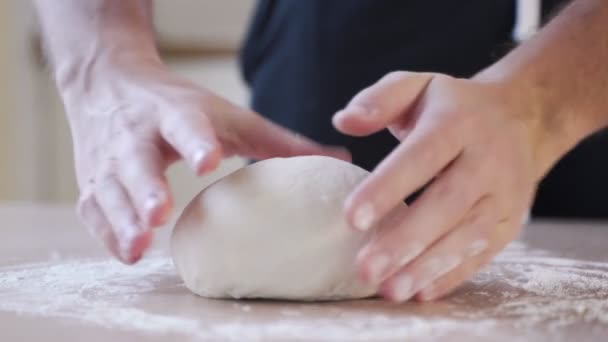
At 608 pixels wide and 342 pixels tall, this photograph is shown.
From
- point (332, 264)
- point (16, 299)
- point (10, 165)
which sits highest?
point (332, 264)

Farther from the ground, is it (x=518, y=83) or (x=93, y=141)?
(x=518, y=83)

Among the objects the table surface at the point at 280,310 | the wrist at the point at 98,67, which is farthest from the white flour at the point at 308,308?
the wrist at the point at 98,67

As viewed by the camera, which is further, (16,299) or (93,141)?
(93,141)

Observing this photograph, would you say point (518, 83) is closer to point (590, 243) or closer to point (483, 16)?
point (590, 243)

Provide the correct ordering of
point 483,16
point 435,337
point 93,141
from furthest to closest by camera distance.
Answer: point 483,16
point 93,141
point 435,337

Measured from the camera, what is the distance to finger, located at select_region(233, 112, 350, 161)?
3.11 ft

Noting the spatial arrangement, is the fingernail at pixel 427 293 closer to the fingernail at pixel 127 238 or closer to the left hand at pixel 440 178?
the left hand at pixel 440 178

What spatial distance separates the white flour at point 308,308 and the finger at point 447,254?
0.02 metres

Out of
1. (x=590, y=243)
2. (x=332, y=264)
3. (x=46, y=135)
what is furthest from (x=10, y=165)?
(x=332, y=264)

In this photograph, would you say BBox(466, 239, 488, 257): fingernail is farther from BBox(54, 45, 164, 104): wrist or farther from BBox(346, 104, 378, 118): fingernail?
BBox(54, 45, 164, 104): wrist

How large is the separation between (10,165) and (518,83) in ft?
8.68

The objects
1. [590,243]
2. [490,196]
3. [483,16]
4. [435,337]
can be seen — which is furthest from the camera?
[483,16]

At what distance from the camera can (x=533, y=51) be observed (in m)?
0.81

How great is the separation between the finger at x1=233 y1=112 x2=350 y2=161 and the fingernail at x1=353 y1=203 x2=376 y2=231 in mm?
314
